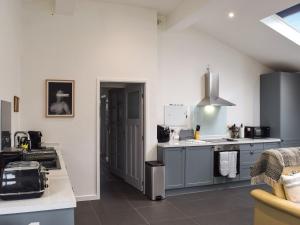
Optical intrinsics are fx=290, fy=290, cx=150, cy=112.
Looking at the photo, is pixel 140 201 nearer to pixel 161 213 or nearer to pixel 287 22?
pixel 161 213

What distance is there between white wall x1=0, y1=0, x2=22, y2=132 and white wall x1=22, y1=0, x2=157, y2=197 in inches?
13.8

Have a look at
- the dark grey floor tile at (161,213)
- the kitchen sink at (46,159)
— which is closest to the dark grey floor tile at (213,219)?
the dark grey floor tile at (161,213)

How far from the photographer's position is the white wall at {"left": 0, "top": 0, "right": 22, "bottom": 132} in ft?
9.71

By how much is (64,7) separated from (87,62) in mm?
900

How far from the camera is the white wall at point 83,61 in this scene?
4.46 m

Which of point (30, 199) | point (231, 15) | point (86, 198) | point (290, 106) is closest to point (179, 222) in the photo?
point (86, 198)

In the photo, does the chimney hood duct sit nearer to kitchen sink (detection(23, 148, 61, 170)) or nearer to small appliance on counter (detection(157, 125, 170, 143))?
small appliance on counter (detection(157, 125, 170, 143))

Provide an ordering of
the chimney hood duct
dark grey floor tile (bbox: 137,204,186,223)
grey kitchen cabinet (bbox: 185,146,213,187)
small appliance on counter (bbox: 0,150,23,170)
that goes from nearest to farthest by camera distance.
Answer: small appliance on counter (bbox: 0,150,23,170) < dark grey floor tile (bbox: 137,204,186,223) < grey kitchen cabinet (bbox: 185,146,213,187) < the chimney hood duct

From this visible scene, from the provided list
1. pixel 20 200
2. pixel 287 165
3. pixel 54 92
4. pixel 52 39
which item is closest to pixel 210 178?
pixel 287 165

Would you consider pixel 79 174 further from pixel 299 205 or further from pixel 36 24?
pixel 299 205

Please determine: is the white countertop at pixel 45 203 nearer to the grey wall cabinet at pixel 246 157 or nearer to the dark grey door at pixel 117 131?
the dark grey door at pixel 117 131

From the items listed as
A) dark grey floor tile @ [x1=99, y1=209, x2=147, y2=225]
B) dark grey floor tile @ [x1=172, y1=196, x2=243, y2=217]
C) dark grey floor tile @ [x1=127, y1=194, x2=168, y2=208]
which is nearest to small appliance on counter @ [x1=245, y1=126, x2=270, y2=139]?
dark grey floor tile @ [x1=172, y1=196, x2=243, y2=217]

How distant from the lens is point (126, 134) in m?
5.90

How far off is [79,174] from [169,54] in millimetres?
2771
